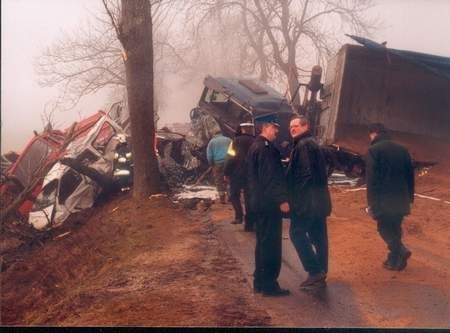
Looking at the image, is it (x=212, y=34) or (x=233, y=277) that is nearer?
(x=233, y=277)

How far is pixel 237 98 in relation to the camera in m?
11.5

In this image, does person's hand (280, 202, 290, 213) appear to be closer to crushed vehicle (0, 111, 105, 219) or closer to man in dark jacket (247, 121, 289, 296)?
man in dark jacket (247, 121, 289, 296)

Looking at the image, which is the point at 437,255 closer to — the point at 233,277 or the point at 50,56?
the point at 233,277

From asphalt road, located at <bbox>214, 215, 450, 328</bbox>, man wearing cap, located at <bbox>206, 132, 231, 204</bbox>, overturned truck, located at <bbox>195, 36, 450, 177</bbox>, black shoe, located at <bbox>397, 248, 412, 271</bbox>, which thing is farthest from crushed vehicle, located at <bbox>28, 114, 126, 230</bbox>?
black shoe, located at <bbox>397, 248, 412, 271</bbox>

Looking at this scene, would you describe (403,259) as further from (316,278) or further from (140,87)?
(140,87)

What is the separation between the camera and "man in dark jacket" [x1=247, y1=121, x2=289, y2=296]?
4855 mm

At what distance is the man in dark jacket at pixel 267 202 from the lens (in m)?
→ 4.86

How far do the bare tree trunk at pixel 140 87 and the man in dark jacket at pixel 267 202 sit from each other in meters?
5.00

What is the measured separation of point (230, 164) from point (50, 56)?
19.8 ft

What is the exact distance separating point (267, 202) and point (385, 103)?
6.30m

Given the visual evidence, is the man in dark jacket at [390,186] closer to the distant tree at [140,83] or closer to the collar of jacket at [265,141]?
the collar of jacket at [265,141]

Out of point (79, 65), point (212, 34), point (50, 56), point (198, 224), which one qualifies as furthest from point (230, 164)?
point (79, 65)

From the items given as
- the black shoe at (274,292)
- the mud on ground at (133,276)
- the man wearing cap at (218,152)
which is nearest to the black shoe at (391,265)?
the black shoe at (274,292)

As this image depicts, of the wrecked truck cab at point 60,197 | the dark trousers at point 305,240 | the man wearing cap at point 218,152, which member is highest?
the man wearing cap at point 218,152
